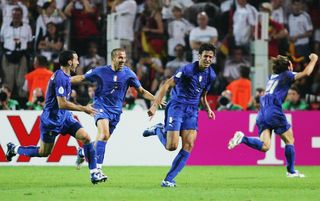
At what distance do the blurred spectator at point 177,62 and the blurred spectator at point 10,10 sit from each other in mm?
3622

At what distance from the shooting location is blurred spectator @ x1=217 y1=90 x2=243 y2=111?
20.5 meters

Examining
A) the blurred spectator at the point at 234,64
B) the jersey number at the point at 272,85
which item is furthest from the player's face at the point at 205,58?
the blurred spectator at the point at 234,64

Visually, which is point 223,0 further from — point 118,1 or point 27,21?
point 27,21

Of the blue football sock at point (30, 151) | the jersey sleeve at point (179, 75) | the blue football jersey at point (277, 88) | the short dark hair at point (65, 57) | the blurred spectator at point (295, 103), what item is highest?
the short dark hair at point (65, 57)

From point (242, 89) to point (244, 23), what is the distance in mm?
1990

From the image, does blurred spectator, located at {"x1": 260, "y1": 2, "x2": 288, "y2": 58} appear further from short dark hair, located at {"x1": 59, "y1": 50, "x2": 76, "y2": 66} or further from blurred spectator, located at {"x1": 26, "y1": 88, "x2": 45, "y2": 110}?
short dark hair, located at {"x1": 59, "y1": 50, "x2": 76, "y2": 66}

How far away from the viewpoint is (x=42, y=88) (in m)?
20.8

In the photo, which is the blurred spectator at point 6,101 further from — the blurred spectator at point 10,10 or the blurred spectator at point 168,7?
the blurred spectator at point 168,7

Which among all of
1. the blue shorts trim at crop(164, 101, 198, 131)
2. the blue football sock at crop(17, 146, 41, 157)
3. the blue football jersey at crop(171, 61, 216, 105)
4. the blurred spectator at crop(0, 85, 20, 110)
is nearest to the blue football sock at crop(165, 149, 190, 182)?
→ the blue shorts trim at crop(164, 101, 198, 131)

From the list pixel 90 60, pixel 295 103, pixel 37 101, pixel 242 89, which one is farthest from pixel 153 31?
pixel 295 103

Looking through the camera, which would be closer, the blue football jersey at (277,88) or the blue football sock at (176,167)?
the blue football sock at (176,167)

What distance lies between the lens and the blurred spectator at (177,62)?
2203 cm

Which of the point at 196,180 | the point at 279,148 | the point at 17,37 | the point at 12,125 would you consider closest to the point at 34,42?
the point at 17,37

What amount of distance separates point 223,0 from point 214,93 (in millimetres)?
2615
